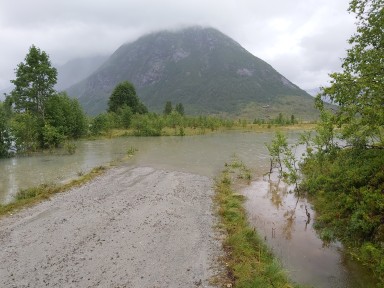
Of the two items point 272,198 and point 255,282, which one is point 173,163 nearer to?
A: point 272,198

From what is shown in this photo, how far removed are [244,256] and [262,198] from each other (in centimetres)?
1182

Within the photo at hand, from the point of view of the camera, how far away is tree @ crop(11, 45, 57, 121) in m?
52.6

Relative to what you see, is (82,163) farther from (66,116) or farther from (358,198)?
(358,198)

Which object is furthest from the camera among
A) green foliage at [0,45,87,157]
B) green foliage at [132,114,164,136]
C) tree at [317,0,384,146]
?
green foliage at [132,114,164,136]

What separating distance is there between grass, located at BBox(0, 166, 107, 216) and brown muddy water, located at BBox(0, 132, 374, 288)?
63.6 inches

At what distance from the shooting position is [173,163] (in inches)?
1612

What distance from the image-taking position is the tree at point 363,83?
1247cm

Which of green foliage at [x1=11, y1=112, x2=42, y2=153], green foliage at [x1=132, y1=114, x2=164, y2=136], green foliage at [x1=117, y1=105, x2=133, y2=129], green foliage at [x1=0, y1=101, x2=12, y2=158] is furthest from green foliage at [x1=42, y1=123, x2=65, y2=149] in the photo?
green foliage at [x1=117, y1=105, x2=133, y2=129]

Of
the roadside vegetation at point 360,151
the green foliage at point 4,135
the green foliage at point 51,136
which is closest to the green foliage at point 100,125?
the green foliage at point 51,136

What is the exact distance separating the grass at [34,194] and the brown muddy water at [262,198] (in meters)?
1.62

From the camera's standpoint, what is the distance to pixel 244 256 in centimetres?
1481

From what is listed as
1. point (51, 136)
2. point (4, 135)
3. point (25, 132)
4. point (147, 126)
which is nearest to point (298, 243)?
point (4, 135)

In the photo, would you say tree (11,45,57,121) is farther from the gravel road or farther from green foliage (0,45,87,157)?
the gravel road

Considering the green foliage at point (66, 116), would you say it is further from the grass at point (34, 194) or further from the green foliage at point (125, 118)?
the grass at point (34, 194)
